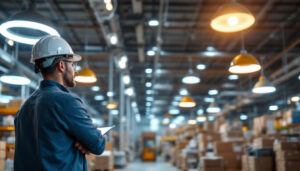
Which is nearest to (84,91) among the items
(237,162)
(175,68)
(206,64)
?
(175,68)

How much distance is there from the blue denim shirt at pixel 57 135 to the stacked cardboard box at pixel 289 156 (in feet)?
21.9

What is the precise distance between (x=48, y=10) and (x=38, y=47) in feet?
28.9

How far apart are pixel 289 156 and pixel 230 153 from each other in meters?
2.88

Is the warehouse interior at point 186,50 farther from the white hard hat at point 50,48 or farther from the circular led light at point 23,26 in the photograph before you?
the white hard hat at point 50,48

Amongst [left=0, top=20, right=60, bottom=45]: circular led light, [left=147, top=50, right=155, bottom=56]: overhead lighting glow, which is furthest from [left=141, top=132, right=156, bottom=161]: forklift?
[left=0, top=20, right=60, bottom=45]: circular led light

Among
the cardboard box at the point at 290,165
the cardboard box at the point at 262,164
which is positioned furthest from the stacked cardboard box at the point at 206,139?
the cardboard box at the point at 290,165

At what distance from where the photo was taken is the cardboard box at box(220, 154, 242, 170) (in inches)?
387

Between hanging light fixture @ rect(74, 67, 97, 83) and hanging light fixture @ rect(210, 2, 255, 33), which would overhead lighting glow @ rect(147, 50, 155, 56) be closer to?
hanging light fixture @ rect(74, 67, 97, 83)

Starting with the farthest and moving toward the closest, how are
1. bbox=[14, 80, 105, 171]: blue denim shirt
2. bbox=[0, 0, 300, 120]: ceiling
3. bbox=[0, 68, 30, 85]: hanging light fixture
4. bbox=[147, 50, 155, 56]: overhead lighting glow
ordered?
1. bbox=[147, 50, 155, 56]: overhead lighting glow
2. bbox=[0, 0, 300, 120]: ceiling
3. bbox=[0, 68, 30, 85]: hanging light fixture
4. bbox=[14, 80, 105, 171]: blue denim shirt

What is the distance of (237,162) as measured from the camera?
32.5 feet

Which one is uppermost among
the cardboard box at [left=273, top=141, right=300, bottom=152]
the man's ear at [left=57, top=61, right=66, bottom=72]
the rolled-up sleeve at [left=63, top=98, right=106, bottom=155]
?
the man's ear at [left=57, top=61, right=66, bottom=72]

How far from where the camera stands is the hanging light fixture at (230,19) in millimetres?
4320

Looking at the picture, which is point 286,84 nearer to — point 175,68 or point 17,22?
point 175,68

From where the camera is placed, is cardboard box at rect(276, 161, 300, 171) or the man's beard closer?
the man's beard
